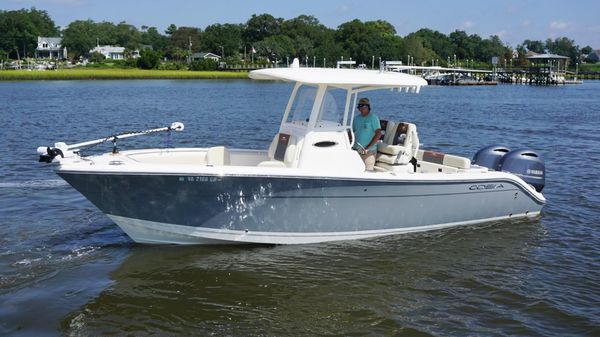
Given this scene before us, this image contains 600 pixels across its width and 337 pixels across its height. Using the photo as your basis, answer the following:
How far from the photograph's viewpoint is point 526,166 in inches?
486

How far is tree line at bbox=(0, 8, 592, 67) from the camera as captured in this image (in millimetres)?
151750

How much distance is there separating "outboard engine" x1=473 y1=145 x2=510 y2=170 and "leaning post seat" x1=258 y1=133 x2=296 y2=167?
4568 millimetres

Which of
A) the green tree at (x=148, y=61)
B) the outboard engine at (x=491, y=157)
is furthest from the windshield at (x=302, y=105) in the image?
the green tree at (x=148, y=61)

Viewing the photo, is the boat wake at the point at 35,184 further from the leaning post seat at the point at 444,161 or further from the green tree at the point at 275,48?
the green tree at the point at 275,48

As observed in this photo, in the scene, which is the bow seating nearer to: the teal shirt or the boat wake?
the teal shirt

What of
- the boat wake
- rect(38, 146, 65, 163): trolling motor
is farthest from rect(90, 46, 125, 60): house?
rect(38, 146, 65, 163): trolling motor

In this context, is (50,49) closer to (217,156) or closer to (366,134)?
(217,156)

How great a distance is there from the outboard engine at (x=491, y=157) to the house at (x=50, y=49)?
540 feet

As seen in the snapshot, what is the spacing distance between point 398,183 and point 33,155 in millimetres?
13636

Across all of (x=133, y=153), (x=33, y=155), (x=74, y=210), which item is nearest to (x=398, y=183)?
(x=133, y=153)

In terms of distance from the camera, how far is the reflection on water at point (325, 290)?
312 inches

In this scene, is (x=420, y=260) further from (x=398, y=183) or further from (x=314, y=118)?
(x=314, y=118)

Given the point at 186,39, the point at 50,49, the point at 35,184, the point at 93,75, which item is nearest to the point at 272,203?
the point at 35,184

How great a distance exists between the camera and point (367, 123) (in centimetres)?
1091
